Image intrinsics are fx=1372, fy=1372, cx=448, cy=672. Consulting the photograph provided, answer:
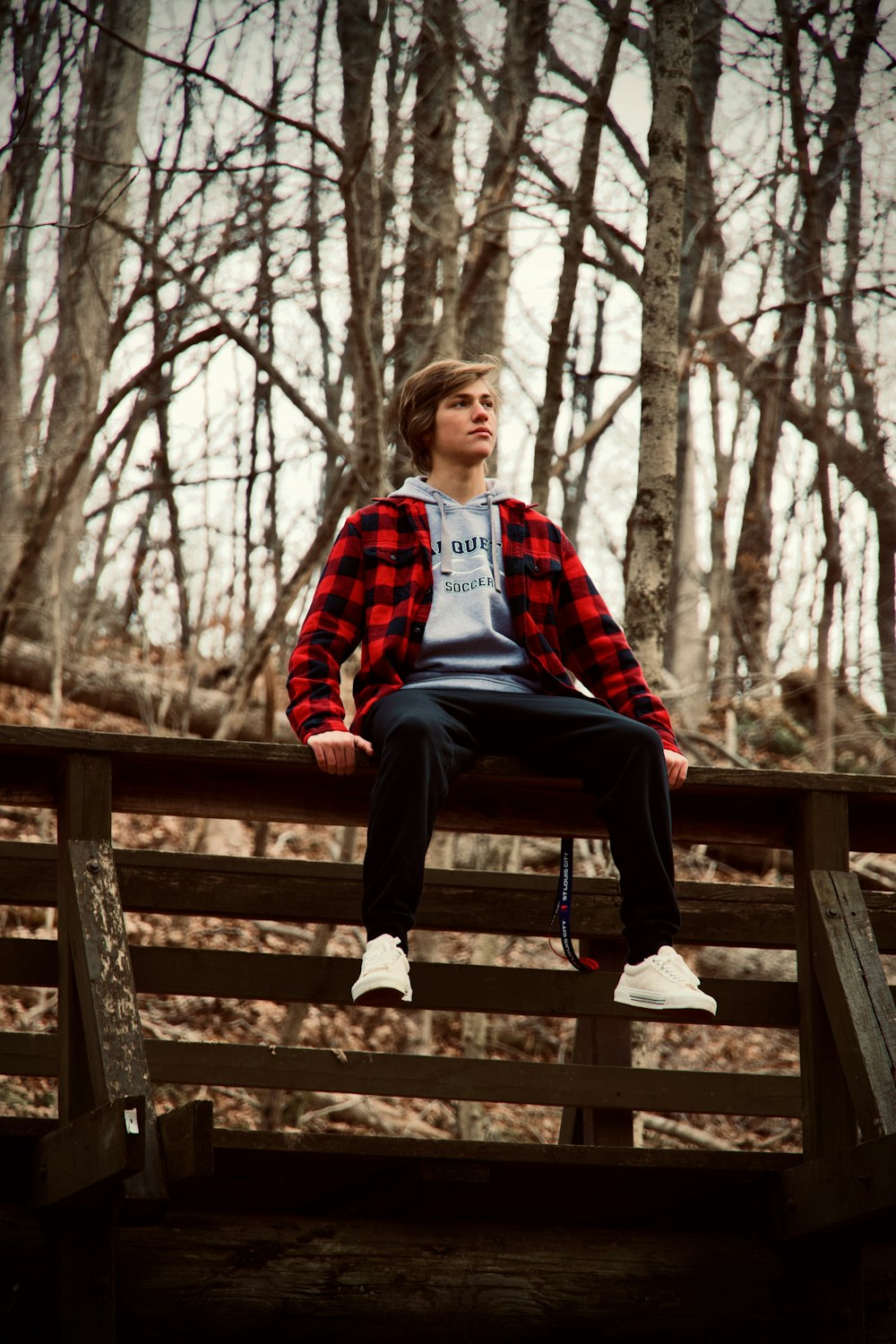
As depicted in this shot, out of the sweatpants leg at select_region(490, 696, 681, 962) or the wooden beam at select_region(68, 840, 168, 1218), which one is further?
the sweatpants leg at select_region(490, 696, 681, 962)

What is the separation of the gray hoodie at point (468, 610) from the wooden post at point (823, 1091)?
88 cm

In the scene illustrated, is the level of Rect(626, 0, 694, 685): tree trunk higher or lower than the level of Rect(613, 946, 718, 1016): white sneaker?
higher

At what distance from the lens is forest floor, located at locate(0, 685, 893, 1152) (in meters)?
8.52

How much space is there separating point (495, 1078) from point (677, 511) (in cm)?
1365

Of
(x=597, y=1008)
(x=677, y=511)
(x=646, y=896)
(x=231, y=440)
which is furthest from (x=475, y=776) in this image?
(x=677, y=511)

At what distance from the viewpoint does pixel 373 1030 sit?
9.62m


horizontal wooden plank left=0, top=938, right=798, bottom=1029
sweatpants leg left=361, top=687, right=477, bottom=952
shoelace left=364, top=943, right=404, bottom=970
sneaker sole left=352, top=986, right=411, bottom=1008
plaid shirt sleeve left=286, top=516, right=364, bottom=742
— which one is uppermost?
plaid shirt sleeve left=286, top=516, right=364, bottom=742

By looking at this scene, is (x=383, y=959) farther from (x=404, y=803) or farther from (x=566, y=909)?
(x=566, y=909)

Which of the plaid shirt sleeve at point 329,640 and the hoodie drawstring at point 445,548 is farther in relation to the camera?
the hoodie drawstring at point 445,548

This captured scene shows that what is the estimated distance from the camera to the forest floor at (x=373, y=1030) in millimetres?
8523

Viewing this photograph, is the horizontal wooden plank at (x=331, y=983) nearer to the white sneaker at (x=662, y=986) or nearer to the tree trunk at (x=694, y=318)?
the white sneaker at (x=662, y=986)

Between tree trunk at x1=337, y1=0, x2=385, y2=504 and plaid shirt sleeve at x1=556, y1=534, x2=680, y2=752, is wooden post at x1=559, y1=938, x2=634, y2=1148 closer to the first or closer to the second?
plaid shirt sleeve at x1=556, y1=534, x2=680, y2=752

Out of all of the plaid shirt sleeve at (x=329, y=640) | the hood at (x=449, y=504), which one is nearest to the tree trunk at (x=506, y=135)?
the hood at (x=449, y=504)

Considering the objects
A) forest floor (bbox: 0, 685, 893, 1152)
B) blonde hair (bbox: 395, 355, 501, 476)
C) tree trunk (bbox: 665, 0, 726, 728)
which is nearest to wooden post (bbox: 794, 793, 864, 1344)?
blonde hair (bbox: 395, 355, 501, 476)
